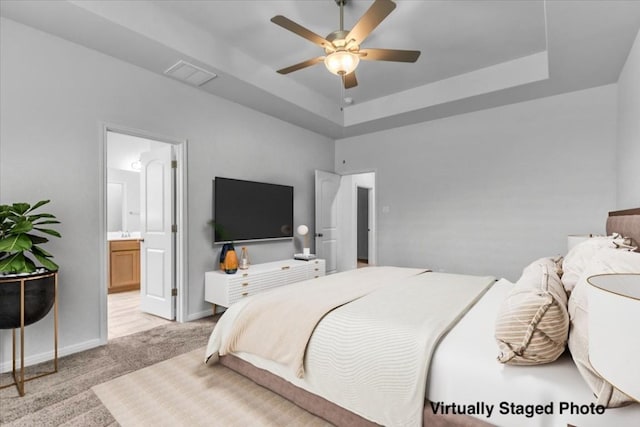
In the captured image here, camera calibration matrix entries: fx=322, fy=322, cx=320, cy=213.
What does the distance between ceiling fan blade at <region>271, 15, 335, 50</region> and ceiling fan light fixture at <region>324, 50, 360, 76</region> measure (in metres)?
0.07

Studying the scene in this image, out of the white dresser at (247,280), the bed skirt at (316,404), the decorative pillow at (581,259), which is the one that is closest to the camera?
the bed skirt at (316,404)

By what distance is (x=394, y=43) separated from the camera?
3320 mm

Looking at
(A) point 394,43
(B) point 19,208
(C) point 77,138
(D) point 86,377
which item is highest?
(A) point 394,43

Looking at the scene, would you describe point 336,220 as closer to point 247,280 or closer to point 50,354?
point 247,280

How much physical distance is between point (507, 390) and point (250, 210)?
11.4ft

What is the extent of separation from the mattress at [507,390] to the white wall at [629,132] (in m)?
2.22

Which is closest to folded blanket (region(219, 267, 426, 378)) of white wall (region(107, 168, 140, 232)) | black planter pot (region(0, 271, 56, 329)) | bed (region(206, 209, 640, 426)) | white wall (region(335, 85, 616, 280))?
bed (region(206, 209, 640, 426))

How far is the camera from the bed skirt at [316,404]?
4.30ft

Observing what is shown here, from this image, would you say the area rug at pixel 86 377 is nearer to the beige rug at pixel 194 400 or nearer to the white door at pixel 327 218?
the beige rug at pixel 194 400

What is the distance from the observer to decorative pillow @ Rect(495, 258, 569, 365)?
1.17 metres

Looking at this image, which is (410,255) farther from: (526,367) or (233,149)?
(526,367)

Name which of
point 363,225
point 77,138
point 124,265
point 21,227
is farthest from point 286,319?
point 363,225

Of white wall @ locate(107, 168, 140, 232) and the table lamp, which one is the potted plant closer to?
the table lamp

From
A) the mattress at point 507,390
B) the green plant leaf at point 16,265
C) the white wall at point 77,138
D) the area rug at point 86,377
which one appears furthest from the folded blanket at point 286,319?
the white wall at point 77,138
